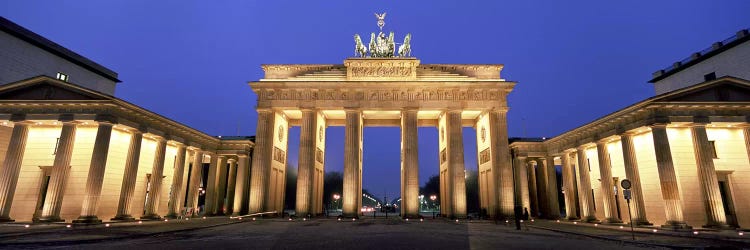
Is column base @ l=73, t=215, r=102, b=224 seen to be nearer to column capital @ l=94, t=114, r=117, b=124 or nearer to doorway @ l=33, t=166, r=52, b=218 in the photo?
doorway @ l=33, t=166, r=52, b=218

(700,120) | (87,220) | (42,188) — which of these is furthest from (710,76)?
(42,188)

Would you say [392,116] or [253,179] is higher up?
[392,116]

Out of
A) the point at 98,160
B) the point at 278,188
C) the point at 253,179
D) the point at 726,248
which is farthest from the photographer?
the point at 278,188

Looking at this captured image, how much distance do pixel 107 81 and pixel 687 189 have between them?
56.4 metres

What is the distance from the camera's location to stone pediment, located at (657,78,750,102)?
75.9 feet

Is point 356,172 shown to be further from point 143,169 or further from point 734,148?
point 734,148

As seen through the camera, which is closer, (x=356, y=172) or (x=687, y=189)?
(x=687, y=189)

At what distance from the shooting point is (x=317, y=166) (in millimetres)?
38781

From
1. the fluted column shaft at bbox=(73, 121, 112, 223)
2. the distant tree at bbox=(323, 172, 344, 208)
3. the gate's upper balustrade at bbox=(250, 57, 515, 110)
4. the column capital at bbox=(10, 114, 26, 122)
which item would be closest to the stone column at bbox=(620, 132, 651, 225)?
the gate's upper balustrade at bbox=(250, 57, 515, 110)

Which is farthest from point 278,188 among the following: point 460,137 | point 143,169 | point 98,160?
point 460,137

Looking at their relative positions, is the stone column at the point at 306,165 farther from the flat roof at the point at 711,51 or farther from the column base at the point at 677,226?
the flat roof at the point at 711,51

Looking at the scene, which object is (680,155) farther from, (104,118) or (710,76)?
(104,118)

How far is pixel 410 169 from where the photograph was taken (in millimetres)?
34594

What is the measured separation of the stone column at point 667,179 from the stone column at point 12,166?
1639 inches
